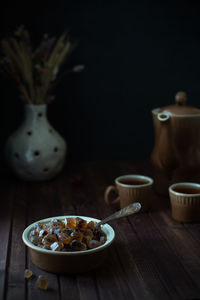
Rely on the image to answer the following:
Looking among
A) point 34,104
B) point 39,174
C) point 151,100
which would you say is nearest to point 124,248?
point 39,174

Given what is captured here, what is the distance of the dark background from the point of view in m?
1.55

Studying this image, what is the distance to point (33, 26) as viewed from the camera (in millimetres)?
1538

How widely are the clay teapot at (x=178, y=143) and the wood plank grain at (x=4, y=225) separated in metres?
0.44

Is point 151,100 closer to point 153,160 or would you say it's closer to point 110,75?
point 110,75

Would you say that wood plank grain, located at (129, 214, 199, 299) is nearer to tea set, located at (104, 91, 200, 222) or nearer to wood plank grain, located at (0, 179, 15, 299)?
tea set, located at (104, 91, 200, 222)

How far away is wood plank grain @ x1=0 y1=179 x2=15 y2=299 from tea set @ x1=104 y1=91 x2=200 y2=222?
0.27 meters

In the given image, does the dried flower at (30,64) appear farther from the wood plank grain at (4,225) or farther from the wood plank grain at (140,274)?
the wood plank grain at (140,274)

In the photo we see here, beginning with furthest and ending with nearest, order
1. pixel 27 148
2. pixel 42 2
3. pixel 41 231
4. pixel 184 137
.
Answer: pixel 42 2 → pixel 27 148 → pixel 184 137 → pixel 41 231

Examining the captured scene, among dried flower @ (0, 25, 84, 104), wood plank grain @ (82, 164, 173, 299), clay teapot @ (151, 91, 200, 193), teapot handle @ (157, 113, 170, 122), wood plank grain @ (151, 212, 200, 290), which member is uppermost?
dried flower @ (0, 25, 84, 104)

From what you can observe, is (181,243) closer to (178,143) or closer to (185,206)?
(185,206)

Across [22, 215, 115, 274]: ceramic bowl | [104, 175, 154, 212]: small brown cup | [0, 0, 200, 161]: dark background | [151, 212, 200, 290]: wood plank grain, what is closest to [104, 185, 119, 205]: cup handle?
[104, 175, 154, 212]: small brown cup

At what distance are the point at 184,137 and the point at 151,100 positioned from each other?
1.57ft

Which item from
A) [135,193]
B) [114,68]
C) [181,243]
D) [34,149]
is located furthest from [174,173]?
[114,68]

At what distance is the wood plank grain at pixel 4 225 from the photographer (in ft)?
2.73
